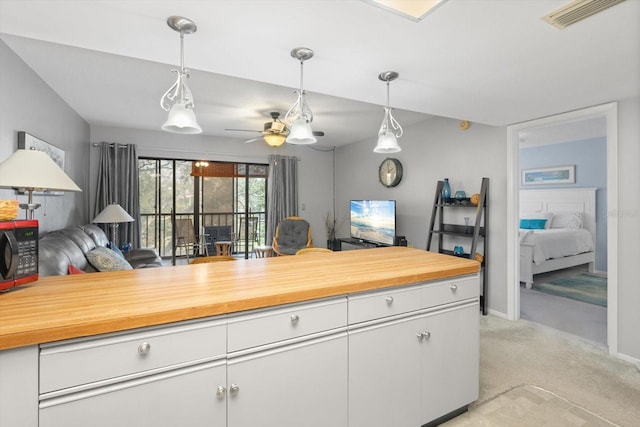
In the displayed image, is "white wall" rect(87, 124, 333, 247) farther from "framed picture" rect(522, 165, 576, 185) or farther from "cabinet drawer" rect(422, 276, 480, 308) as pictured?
"cabinet drawer" rect(422, 276, 480, 308)

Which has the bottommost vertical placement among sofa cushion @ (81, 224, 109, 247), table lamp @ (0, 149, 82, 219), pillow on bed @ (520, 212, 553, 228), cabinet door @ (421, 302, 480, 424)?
cabinet door @ (421, 302, 480, 424)

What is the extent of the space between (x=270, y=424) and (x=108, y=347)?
722 mm

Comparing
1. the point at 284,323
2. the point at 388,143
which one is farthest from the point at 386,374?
the point at 388,143

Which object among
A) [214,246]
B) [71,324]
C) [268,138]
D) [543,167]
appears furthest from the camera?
[543,167]

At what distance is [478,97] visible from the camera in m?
2.62

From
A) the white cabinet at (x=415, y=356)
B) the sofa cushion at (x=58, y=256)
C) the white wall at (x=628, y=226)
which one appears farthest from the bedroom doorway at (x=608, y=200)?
the sofa cushion at (x=58, y=256)

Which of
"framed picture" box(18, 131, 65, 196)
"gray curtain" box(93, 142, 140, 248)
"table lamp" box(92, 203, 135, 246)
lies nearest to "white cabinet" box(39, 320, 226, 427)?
"framed picture" box(18, 131, 65, 196)

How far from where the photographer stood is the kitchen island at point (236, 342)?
38.4 inches

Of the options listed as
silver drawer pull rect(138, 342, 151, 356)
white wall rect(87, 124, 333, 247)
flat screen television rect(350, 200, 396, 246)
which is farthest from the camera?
white wall rect(87, 124, 333, 247)

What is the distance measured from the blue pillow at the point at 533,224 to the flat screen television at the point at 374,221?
3.43 meters

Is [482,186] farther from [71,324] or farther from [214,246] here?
[214,246]

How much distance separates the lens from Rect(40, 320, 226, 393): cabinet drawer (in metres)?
0.96

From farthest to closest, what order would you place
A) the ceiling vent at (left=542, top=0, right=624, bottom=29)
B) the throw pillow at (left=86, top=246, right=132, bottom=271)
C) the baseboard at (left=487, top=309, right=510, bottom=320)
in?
1. the baseboard at (left=487, top=309, right=510, bottom=320)
2. the throw pillow at (left=86, top=246, right=132, bottom=271)
3. the ceiling vent at (left=542, top=0, right=624, bottom=29)

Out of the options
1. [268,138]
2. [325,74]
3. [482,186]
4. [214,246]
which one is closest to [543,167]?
[482,186]
